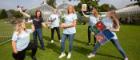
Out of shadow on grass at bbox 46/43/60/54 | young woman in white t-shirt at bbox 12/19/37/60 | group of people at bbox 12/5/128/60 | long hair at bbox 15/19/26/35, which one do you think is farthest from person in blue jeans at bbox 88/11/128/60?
long hair at bbox 15/19/26/35

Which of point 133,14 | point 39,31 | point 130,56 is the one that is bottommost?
point 133,14

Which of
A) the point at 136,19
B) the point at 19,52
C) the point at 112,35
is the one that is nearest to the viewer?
the point at 19,52

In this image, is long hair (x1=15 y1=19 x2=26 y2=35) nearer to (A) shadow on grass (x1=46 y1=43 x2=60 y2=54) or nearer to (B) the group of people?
(B) the group of people

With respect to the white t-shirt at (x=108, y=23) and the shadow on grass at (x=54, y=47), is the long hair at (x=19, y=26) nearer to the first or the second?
the white t-shirt at (x=108, y=23)

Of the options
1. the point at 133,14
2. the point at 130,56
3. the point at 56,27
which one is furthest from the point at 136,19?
the point at 130,56

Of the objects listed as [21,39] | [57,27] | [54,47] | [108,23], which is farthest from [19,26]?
[57,27]

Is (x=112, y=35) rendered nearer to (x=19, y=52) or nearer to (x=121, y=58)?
(x=121, y=58)

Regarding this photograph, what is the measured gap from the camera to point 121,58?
1184 centimetres

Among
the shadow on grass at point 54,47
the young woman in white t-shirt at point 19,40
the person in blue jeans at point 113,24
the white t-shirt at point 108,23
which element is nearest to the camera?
the young woman in white t-shirt at point 19,40

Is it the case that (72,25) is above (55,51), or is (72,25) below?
above

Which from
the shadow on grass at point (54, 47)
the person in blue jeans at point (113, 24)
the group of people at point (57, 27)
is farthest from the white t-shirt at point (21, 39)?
the shadow on grass at point (54, 47)

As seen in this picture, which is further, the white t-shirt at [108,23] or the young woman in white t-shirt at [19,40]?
the white t-shirt at [108,23]

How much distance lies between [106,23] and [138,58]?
176 cm

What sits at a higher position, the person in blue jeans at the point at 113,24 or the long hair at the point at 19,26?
the long hair at the point at 19,26
